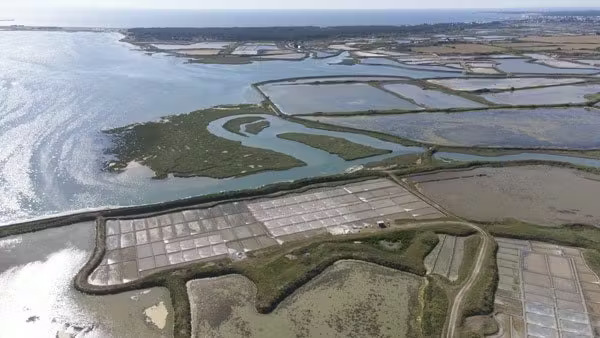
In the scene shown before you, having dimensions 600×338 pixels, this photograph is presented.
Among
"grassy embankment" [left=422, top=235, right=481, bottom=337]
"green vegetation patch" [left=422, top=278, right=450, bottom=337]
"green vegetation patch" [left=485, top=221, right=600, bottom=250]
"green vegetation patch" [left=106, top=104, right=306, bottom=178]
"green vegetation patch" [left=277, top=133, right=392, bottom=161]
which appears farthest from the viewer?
"green vegetation patch" [left=277, top=133, right=392, bottom=161]

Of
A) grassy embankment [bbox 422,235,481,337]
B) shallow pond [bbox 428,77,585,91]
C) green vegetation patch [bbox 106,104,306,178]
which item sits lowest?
grassy embankment [bbox 422,235,481,337]

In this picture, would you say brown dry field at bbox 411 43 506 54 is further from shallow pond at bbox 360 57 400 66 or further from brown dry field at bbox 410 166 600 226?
brown dry field at bbox 410 166 600 226

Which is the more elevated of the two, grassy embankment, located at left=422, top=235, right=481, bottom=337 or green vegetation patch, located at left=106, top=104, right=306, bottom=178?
green vegetation patch, located at left=106, top=104, right=306, bottom=178

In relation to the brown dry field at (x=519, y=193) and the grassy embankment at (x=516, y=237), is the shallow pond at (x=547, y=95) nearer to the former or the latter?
the brown dry field at (x=519, y=193)

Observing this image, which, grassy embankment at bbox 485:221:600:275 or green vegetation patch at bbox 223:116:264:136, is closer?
grassy embankment at bbox 485:221:600:275

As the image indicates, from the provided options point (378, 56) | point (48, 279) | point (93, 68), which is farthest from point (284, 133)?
point (378, 56)

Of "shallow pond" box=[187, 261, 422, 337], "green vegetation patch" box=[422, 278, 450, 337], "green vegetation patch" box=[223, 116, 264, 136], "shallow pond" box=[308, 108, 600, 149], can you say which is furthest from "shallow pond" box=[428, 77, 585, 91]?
"shallow pond" box=[187, 261, 422, 337]

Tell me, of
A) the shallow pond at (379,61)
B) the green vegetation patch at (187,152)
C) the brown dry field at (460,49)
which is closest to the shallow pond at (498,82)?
the shallow pond at (379,61)

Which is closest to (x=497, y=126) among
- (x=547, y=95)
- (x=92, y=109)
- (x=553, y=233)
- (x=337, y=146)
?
(x=337, y=146)
